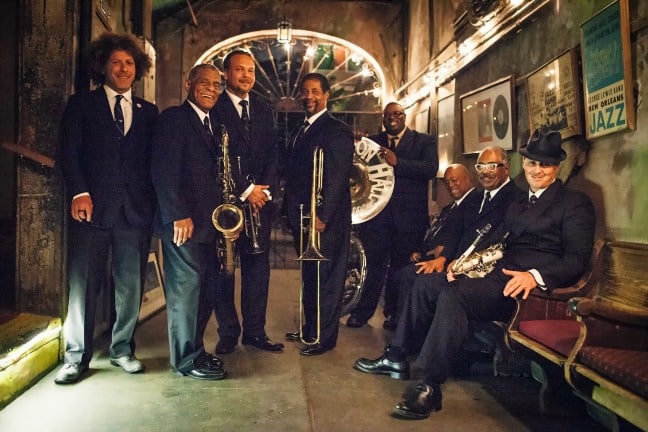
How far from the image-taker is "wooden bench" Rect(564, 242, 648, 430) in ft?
6.93

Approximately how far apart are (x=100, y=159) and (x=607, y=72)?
3070 millimetres

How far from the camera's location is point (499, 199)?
144 inches

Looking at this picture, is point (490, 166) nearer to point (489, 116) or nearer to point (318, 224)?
point (318, 224)

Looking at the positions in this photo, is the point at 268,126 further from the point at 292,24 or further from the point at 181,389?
the point at 292,24

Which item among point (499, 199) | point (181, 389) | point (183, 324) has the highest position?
point (499, 199)

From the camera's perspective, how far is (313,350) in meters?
3.96

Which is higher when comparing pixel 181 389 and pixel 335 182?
pixel 335 182

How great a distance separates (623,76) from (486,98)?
7.04 ft

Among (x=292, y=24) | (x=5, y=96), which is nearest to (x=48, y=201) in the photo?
(x=5, y=96)

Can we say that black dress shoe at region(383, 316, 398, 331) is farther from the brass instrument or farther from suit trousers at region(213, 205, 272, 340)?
the brass instrument

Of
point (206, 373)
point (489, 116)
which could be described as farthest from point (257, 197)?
point (489, 116)

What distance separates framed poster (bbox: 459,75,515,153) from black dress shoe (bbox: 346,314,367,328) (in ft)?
6.46

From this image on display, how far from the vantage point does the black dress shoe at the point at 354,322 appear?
4.84 metres

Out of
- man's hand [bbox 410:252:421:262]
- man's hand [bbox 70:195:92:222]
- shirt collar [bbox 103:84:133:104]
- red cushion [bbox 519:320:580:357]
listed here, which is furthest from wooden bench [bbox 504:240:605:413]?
shirt collar [bbox 103:84:133:104]
